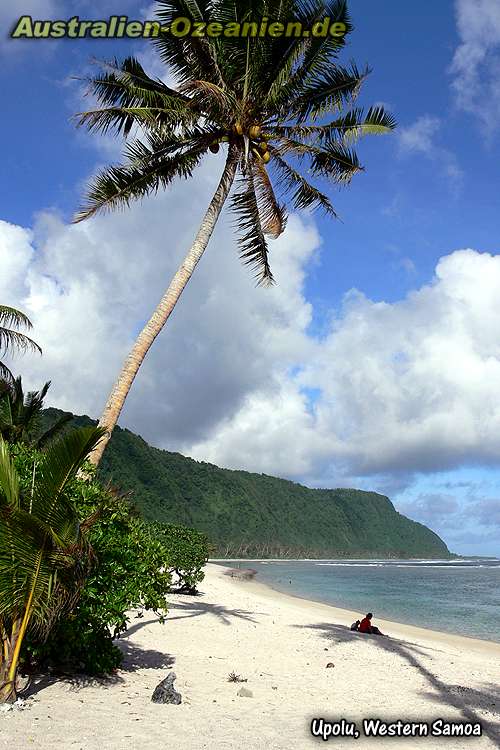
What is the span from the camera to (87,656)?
7.38 metres

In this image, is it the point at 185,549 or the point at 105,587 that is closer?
the point at 105,587

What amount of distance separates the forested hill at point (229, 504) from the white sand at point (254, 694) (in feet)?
296

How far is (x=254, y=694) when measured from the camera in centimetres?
812

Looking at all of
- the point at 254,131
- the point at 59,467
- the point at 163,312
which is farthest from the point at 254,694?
the point at 254,131

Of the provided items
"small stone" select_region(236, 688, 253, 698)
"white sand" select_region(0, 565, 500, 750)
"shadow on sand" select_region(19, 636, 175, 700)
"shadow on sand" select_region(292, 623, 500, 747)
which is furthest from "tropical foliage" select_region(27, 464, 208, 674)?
"shadow on sand" select_region(292, 623, 500, 747)

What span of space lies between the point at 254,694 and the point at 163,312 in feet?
20.8

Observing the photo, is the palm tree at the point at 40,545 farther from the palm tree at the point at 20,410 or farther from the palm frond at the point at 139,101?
the palm tree at the point at 20,410

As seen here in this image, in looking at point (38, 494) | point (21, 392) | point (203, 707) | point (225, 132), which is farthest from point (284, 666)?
point (21, 392)

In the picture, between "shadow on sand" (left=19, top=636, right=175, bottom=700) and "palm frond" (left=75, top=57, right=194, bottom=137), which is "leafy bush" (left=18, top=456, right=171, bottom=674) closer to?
"shadow on sand" (left=19, top=636, right=175, bottom=700)

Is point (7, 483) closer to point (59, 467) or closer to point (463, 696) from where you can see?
point (59, 467)

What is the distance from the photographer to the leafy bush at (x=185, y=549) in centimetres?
1936

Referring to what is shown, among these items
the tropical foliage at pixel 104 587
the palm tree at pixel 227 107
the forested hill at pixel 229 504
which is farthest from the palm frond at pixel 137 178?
the forested hill at pixel 229 504

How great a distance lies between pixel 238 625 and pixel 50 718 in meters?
9.83

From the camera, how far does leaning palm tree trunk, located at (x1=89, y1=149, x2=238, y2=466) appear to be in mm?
9039
